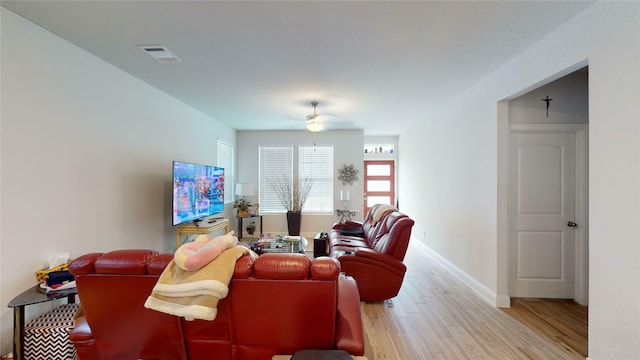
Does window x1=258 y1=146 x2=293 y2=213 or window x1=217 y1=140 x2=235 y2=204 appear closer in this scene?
window x1=217 y1=140 x2=235 y2=204

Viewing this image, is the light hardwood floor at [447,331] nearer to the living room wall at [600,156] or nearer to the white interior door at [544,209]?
the living room wall at [600,156]

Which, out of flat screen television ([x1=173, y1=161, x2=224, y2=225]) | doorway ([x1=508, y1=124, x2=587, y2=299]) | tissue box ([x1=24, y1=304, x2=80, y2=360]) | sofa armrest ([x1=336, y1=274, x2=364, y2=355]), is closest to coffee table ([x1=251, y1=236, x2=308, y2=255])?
flat screen television ([x1=173, y1=161, x2=224, y2=225])

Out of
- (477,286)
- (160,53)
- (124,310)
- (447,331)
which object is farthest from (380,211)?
(160,53)

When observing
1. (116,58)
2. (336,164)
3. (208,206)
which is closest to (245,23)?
(116,58)

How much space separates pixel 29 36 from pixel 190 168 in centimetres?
207

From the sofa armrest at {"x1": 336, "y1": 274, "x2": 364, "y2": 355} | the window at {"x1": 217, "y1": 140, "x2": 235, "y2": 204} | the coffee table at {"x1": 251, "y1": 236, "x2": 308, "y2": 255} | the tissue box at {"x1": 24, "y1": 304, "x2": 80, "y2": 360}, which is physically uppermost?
the window at {"x1": 217, "y1": 140, "x2": 235, "y2": 204}

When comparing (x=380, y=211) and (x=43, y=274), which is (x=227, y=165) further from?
(x=43, y=274)

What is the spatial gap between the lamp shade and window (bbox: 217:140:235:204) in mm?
219

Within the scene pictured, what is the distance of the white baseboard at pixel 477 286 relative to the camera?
2.92 meters

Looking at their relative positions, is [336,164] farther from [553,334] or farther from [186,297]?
[186,297]

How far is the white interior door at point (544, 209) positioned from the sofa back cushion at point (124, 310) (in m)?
3.62

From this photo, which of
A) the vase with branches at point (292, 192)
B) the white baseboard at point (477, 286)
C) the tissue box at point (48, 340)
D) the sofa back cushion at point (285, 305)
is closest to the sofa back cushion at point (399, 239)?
the white baseboard at point (477, 286)

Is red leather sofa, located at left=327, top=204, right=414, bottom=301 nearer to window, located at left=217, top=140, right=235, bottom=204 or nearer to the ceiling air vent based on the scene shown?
the ceiling air vent

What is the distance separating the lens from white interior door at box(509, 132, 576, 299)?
10.0 feet
